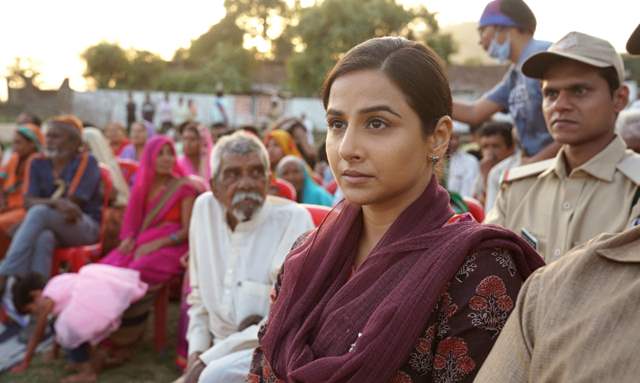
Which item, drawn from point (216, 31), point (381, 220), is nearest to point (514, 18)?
point (381, 220)

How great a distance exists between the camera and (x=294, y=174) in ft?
17.0

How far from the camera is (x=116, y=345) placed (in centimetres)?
439

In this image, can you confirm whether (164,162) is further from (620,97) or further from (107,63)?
(107,63)

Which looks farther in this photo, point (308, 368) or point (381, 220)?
point (381, 220)

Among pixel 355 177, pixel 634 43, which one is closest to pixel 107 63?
pixel 355 177

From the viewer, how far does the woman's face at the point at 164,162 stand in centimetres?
486

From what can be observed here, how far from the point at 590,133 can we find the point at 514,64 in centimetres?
128

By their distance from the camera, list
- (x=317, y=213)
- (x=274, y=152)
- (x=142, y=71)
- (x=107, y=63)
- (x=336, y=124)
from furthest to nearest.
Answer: (x=107, y=63), (x=142, y=71), (x=274, y=152), (x=317, y=213), (x=336, y=124)

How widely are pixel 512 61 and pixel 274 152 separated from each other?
3.27m

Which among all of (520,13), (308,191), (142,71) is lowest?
(308,191)

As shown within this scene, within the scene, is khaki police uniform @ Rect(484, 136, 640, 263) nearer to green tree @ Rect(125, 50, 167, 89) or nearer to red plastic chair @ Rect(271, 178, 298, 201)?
red plastic chair @ Rect(271, 178, 298, 201)

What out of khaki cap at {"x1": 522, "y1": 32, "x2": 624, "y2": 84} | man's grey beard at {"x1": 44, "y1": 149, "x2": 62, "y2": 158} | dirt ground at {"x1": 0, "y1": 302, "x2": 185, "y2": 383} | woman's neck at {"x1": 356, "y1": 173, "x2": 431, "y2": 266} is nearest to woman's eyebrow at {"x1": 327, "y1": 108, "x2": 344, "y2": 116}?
woman's neck at {"x1": 356, "y1": 173, "x2": 431, "y2": 266}

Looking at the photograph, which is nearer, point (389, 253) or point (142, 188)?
point (389, 253)

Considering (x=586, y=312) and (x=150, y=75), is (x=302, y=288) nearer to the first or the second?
(x=586, y=312)
